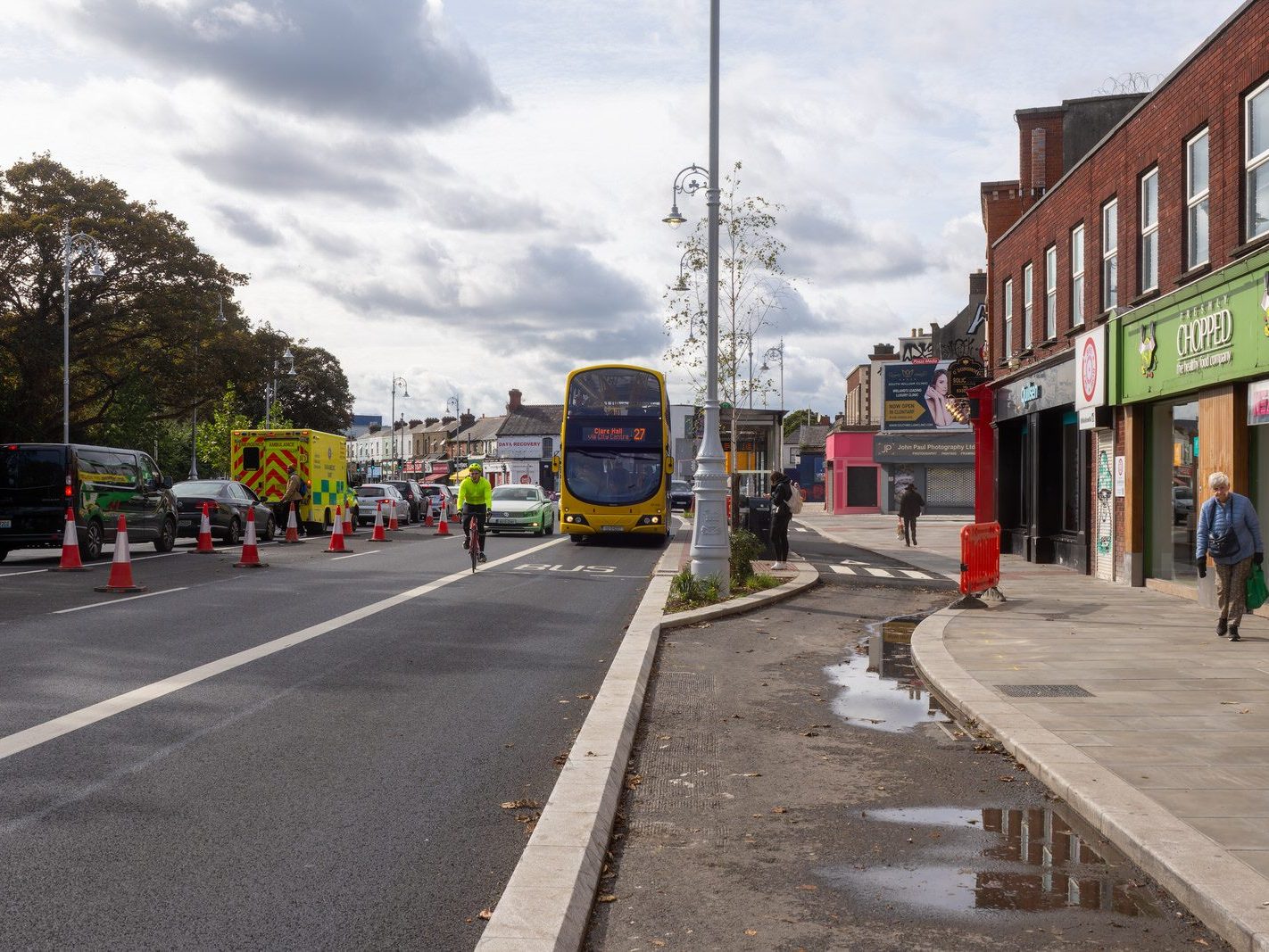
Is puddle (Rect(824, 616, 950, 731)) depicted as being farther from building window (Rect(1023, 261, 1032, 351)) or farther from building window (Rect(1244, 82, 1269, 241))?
building window (Rect(1023, 261, 1032, 351))

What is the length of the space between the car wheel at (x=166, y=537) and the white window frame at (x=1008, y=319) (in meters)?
17.5

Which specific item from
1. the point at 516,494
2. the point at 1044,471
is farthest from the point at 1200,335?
the point at 516,494

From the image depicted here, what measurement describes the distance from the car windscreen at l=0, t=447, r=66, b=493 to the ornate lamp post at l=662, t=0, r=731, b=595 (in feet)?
35.5

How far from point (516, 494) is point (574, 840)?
30.3 meters

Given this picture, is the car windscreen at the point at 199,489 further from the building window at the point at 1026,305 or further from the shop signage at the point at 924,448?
the shop signage at the point at 924,448

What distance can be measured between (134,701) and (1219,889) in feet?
20.9

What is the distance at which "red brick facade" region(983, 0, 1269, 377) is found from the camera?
1411 cm

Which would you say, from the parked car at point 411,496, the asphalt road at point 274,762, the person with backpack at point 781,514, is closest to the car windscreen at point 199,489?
the person with backpack at point 781,514

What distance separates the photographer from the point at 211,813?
17.5ft

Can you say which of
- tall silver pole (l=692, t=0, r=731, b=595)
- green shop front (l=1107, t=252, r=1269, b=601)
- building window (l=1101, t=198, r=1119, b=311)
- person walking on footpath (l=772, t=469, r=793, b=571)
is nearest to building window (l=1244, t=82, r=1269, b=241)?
green shop front (l=1107, t=252, r=1269, b=601)

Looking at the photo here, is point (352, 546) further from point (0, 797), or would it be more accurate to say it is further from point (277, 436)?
point (0, 797)

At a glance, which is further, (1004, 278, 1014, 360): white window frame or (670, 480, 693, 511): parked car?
(670, 480, 693, 511): parked car

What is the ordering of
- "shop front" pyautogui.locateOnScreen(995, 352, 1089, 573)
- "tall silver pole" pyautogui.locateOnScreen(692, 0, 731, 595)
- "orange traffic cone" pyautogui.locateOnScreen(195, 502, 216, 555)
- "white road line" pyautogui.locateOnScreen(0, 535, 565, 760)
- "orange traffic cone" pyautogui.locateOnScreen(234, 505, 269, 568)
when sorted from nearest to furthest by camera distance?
1. "white road line" pyautogui.locateOnScreen(0, 535, 565, 760)
2. "tall silver pole" pyautogui.locateOnScreen(692, 0, 731, 595)
3. "orange traffic cone" pyautogui.locateOnScreen(234, 505, 269, 568)
4. "shop front" pyautogui.locateOnScreen(995, 352, 1089, 573)
5. "orange traffic cone" pyautogui.locateOnScreen(195, 502, 216, 555)

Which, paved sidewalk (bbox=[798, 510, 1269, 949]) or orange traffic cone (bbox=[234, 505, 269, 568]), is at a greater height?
orange traffic cone (bbox=[234, 505, 269, 568])
